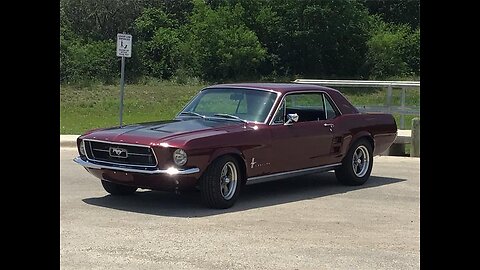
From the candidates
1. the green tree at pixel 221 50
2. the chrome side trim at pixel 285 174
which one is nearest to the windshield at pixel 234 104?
the chrome side trim at pixel 285 174

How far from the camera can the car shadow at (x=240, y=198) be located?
7.73 metres

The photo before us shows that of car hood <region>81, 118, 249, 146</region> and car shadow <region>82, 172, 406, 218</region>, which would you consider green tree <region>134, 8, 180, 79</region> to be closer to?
car shadow <region>82, 172, 406, 218</region>

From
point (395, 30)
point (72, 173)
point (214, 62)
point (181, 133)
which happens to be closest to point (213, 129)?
point (181, 133)

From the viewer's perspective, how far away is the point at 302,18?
4044cm

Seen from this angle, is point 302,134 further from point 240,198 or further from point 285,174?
point 240,198

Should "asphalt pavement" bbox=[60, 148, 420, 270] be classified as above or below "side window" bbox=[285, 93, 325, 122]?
below

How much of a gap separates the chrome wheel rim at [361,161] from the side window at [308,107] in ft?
2.62

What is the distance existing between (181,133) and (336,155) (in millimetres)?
2531

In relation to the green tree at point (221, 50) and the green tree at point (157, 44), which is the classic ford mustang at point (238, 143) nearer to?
the green tree at point (221, 50)

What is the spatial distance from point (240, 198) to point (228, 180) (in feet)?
2.42

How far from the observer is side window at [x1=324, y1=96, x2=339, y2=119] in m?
9.44

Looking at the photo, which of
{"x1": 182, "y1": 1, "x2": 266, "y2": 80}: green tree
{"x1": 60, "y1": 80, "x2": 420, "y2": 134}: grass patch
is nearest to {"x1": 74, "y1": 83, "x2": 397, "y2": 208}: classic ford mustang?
{"x1": 60, "y1": 80, "x2": 420, "y2": 134}: grass patch

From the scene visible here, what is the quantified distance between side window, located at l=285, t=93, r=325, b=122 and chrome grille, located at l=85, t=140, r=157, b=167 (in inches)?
94.7
